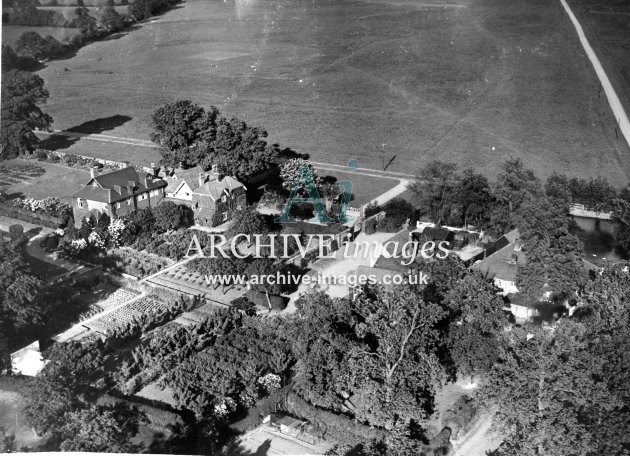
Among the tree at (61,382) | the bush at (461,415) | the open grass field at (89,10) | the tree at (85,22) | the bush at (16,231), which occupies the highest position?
the open grass field at (89,10)

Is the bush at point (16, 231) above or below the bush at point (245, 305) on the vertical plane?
above

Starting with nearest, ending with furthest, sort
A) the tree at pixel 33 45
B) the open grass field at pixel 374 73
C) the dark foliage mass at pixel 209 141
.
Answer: the tree at pixel 33 45, the open grass field at pixel 374 73, the dark foliage mass at pixel 209 141

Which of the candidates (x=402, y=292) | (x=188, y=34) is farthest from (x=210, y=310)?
(x=188, y=34)

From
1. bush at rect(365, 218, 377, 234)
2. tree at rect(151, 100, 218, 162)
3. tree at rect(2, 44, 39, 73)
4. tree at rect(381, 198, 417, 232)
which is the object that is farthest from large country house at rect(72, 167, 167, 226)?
tree at rect(381, 198, 417, 232)

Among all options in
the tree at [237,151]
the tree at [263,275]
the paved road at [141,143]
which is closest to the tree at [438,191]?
the paved road at [141,143]

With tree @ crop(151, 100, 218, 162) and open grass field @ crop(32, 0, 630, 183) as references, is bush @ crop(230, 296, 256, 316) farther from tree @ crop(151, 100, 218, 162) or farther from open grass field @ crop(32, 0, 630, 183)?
open grass field @ crop(32, 0, 630, 183)

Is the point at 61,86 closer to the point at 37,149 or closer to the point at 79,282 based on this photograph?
the point at 37,149

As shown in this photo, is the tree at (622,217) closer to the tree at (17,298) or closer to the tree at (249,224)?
the tree at (249,224)

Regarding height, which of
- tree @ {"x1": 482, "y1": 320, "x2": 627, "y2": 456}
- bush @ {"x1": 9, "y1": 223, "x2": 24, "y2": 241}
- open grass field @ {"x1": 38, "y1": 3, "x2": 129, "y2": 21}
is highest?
open grass field @ {"x1": 38, "y1": 3, "x2": 129, "y2": 21}
